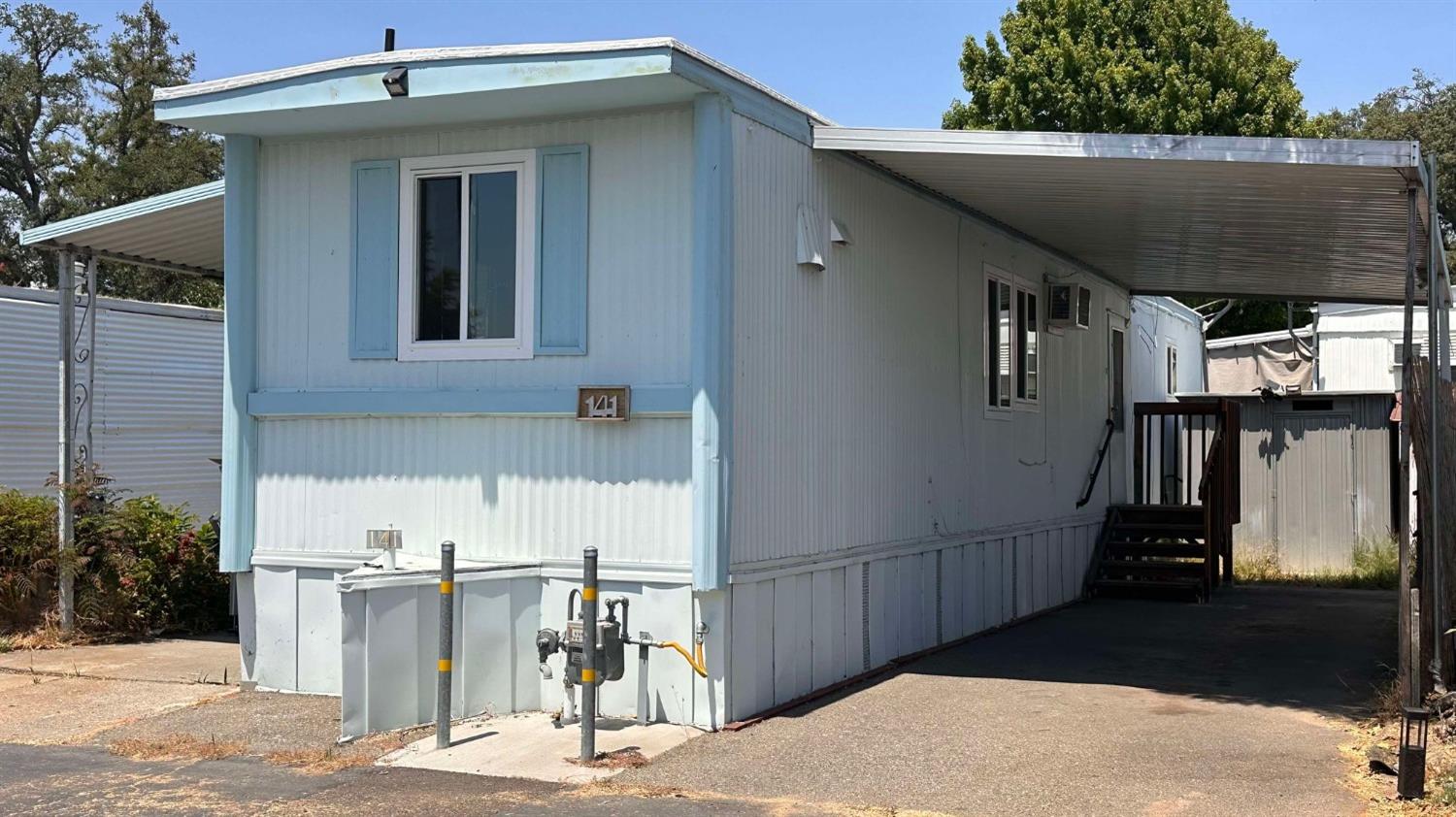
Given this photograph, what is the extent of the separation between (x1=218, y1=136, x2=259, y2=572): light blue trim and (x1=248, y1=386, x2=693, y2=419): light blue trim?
0.15 m

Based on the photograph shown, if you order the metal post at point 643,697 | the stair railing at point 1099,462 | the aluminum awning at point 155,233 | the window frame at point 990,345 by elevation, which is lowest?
the metal post at point 643,697

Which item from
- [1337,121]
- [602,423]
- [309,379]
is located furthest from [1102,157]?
[1337,121]

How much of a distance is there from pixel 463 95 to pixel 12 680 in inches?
Result: 202

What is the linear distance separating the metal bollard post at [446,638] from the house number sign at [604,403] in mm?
1195

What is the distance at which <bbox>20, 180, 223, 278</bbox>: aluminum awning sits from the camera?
9.88 m

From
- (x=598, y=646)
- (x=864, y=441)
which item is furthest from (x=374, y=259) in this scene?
(x=864, y=441)

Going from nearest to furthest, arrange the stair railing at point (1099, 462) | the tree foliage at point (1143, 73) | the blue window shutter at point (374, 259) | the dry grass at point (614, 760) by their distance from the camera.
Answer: the dry grass at point (614, 760), the blue window shutter at point (374, 259), the stair railing at point (1099, 462), the tree foliage at point (1143, 73)

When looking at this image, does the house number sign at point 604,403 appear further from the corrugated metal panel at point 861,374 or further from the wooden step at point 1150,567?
the wooden step at point 1150,567

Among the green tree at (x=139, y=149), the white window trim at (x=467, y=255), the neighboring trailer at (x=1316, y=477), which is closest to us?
the white window trim at (x=467, y=255)

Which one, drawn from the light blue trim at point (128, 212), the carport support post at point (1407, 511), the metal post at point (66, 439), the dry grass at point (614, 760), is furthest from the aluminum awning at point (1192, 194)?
the metal post at point (66, 439)

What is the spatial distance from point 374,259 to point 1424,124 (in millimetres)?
40988

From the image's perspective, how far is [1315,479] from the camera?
17094 millimetres

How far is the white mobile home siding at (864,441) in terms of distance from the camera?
319 inches

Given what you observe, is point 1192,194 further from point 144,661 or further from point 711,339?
point 144,661
